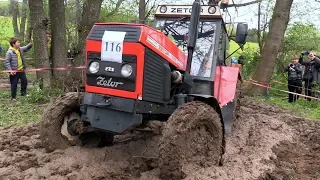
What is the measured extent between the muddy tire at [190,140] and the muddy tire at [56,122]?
1.58 m

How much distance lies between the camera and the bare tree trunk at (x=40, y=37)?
983 cm

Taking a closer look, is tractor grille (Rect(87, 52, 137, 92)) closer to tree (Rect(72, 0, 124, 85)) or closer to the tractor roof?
the tractor roof

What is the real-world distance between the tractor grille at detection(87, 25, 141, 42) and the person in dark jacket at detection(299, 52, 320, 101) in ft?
27.0

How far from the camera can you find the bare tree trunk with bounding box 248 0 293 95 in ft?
41.7

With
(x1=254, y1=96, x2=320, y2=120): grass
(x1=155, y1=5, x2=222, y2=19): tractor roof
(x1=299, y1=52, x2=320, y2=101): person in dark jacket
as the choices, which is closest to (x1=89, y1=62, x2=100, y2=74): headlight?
(x1=155, y1=5, x2=222, y2=19): tractor roof

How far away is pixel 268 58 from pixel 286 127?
18.4 ft

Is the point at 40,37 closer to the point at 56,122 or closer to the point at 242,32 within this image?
the point at 56,122

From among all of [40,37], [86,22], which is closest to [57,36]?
[40,37]

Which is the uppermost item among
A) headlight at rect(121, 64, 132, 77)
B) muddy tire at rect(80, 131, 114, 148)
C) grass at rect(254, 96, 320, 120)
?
headlight at rect(121, 64, 132, 77)

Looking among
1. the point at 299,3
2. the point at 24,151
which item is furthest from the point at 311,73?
the point at 24,151

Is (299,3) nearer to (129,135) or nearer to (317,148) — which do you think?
(317,148)

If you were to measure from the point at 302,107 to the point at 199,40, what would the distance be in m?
5.98

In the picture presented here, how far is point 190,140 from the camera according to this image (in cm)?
457

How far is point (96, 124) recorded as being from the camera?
4609mm
